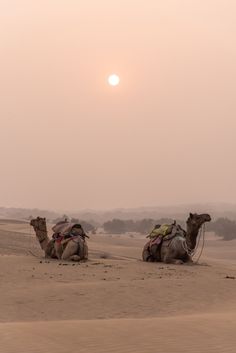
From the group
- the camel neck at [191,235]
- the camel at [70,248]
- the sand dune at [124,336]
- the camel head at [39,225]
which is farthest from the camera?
the camel head at [39,225]

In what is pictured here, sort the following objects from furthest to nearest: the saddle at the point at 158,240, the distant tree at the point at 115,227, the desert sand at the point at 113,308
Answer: the distant tree at the point at 115,227, the saddle at the point at 158,240, the desert sand at the point at 113,308

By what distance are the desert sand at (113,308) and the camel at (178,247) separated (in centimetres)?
67

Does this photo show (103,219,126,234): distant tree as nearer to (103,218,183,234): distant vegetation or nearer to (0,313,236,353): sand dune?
(103,218,183,234): distant vegetation

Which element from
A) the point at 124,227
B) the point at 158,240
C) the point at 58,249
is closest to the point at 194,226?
the point at 158,240

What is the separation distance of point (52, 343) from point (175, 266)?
886 centimetres

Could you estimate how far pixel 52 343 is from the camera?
6062 mm

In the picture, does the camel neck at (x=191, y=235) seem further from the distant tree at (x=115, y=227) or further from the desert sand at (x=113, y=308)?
the distant tree at (x=115, y=227)

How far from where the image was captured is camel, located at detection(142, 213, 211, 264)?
49.9 ft

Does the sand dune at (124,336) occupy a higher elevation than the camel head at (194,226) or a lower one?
lower

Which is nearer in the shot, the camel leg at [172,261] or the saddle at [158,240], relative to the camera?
the camel leg at [172,261]

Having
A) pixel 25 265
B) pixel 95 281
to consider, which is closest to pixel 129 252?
pixel 25 265

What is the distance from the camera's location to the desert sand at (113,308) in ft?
20.3

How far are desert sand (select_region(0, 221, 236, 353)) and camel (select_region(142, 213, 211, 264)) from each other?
667 mm

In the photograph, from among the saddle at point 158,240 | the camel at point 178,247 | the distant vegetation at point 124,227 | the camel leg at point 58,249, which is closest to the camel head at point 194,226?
the camel at point 178,247
